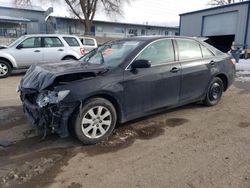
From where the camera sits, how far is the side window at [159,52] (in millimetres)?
4399

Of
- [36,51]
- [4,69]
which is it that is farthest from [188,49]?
[4,69]

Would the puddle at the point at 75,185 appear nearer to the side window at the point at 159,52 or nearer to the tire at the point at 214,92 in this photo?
the side window at the point at 159,52

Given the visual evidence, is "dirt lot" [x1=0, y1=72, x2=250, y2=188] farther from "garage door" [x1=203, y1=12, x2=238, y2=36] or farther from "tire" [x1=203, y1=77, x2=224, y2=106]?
"garage door" [x1=203, y1=12, x2=238, y2=36]

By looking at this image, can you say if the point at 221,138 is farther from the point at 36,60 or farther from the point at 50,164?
the point at 36,60

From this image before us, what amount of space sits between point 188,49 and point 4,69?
7624 millimetres

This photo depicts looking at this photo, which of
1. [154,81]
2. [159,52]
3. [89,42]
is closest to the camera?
[154,81]

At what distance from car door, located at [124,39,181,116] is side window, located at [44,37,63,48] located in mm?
7168

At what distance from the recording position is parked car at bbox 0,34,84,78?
9797 millimetres

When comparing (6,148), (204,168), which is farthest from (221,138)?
(6,148)

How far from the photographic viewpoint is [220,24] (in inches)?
958

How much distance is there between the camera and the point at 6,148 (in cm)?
371

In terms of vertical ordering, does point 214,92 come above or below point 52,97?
below

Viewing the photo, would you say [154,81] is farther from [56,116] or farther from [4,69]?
[4,69]

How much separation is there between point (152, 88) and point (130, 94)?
0.47 m
